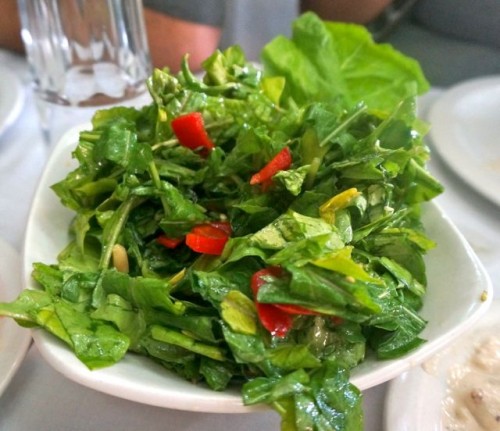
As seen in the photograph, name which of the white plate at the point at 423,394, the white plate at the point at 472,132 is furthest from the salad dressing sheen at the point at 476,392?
the white plate at the point at 472,132

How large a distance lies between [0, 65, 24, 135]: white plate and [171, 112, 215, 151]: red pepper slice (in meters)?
0.43

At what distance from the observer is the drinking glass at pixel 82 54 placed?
117 centimetres

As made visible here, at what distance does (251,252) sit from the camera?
0.56 metres

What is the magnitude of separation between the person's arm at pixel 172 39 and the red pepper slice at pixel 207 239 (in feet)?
2.47

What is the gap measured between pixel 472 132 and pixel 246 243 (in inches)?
26.6

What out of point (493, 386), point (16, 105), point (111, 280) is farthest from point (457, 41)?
point (111, 280)

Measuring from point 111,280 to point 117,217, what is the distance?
0.11m

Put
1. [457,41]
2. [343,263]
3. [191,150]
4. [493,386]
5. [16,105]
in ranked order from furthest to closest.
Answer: [457,41] → [16,105] → [191,150] → [493,386] → [343,263]

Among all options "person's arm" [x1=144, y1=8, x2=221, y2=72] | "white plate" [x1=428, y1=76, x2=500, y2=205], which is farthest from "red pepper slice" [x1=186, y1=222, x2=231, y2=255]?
"person's arm" [x1=144, y1=8, x2=221, y2=72]

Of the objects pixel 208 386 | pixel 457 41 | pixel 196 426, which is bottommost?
pixel 457 41

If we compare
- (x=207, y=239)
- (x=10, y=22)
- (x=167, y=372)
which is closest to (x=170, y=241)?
(x=207, y=239)

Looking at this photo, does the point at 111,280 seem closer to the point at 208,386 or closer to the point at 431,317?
the point at 208,386

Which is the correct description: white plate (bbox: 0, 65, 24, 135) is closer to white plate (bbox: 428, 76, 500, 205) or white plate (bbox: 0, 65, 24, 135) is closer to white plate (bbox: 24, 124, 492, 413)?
white plate (bbox: 24, 124, 492, 413)

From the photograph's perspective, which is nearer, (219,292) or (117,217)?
(219,292)
